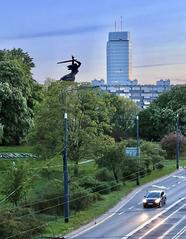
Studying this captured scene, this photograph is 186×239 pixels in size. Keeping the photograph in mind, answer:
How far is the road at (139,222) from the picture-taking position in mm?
39969

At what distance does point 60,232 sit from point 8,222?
22.9 feet

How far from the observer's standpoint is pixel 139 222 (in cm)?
4547

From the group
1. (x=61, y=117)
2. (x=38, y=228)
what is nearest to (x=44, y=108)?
(x=61, y=117)

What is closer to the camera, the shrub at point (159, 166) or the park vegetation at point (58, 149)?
the park vegetation at point (58, 149)

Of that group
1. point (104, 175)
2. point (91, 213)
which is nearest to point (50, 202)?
point (91, 213)

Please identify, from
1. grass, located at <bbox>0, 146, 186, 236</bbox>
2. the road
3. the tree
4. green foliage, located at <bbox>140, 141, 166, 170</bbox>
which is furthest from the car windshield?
the tree

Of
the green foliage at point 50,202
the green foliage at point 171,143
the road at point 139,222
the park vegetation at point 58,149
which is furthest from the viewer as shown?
the green foliage at point 171,143

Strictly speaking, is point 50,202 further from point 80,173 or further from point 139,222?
point 80,173

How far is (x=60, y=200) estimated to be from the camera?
166ft

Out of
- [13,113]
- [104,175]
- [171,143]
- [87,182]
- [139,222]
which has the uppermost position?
[13,113]

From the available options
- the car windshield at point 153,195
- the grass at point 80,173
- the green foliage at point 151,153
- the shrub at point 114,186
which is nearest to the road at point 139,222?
the grass at point 80,173

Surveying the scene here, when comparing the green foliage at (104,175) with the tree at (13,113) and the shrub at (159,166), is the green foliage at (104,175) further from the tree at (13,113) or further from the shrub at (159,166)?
the tree at (13,113)

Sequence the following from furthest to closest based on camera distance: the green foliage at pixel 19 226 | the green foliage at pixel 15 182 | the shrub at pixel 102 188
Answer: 1. the shrub at pixel 102 188
2. the green foliage at pixel 15 182
3. the green foliage at pixel 19 226

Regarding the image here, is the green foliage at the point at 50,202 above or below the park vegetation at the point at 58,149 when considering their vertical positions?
below
